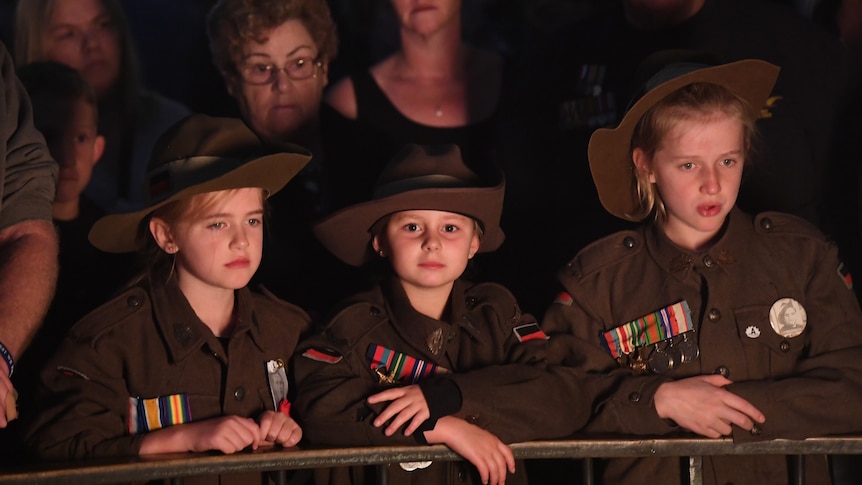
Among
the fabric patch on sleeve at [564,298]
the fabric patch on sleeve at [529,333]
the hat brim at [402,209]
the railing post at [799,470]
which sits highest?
the hat brim at [402,209]

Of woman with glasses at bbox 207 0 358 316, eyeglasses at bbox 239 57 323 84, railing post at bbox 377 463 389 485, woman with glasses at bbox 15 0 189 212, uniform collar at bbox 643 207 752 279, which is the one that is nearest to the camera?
railing post at bbox 377 463 389 485

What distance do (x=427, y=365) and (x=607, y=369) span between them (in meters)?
0.56

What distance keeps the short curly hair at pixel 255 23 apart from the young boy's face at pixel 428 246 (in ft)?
4.29

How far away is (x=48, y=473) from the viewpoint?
3.10 metres

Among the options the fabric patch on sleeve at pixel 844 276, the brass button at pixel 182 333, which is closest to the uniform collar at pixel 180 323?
the brass button at pixel 182 333

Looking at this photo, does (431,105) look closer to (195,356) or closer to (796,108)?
(796,108)

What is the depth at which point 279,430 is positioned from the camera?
3.63 meters

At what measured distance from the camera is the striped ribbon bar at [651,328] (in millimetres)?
4043

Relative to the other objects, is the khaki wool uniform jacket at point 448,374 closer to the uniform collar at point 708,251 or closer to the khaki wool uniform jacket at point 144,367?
the khaki wool uniform jacket at point 144,367

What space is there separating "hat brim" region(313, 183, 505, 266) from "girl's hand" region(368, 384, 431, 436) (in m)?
0.66

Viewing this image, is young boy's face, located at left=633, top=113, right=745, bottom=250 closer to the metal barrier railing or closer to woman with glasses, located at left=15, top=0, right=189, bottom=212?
the metal barrier railing

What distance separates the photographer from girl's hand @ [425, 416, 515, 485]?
139 inches

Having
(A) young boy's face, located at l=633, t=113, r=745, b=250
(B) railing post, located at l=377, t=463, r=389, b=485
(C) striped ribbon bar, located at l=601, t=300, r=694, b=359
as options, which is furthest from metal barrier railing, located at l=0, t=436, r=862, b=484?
(A) young boy's face, located at l=633, t=113, r=745, b=250

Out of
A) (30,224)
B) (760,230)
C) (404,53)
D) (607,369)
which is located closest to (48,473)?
(30,224)
